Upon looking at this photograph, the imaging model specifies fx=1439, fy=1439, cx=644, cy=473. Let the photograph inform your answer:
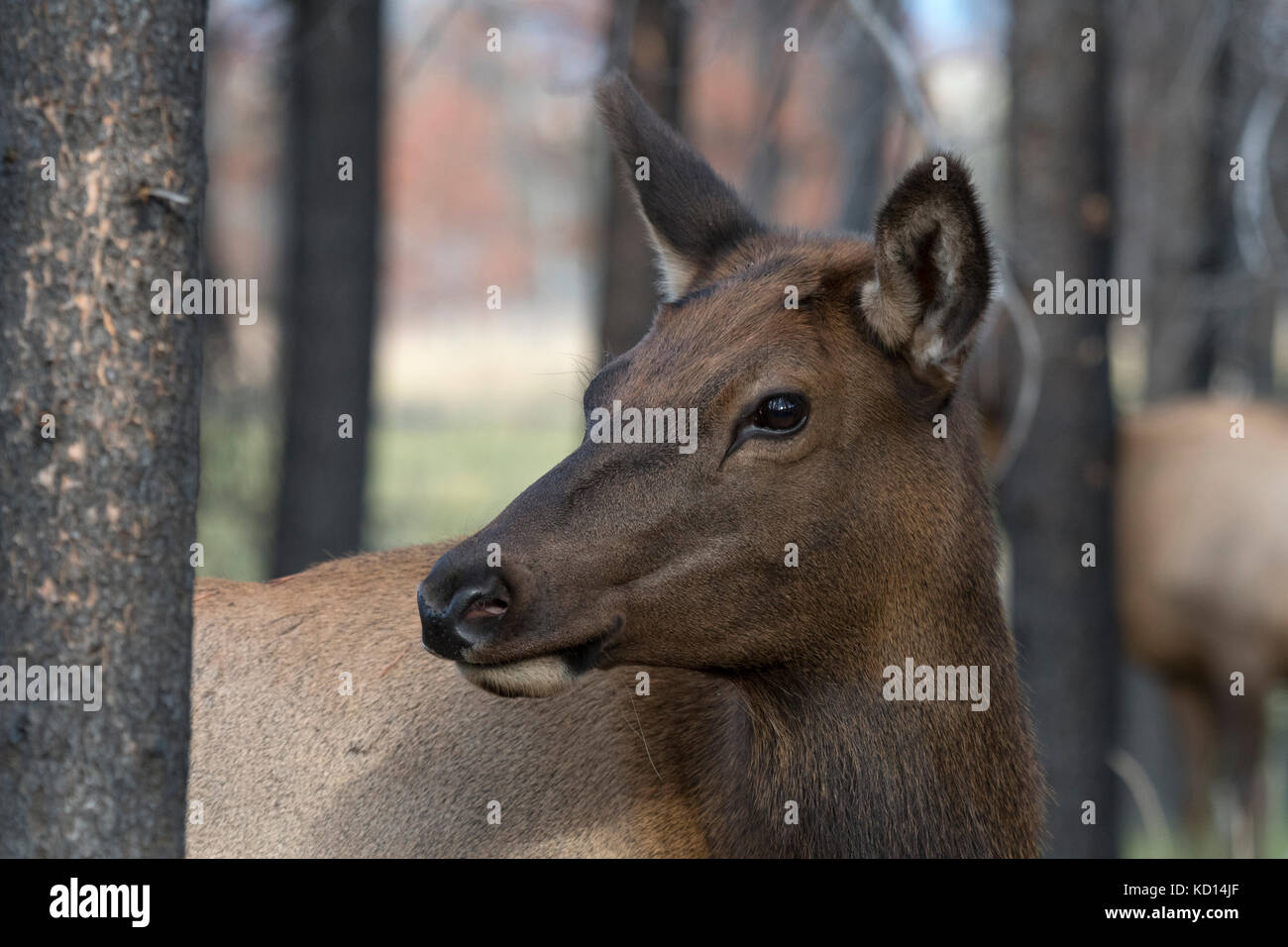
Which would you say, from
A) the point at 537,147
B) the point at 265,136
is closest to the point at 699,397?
the point at 265,136

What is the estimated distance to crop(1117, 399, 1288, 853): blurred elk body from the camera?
993 cm

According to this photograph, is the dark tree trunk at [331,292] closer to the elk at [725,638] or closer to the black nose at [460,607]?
the elk at [725,638]

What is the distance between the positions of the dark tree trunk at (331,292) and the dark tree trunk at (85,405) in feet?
23.7

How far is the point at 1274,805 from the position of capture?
13.0 metres

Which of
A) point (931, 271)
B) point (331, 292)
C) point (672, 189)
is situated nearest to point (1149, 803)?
point (331, 292)

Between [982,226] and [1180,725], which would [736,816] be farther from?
[1180,725]

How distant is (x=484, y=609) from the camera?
3.42 m

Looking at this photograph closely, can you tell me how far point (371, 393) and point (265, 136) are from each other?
11312mm

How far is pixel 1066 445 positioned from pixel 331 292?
18.1ft

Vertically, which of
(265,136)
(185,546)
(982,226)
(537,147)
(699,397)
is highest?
(537,147)

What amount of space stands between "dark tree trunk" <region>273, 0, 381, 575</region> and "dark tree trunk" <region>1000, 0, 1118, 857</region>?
193 inches

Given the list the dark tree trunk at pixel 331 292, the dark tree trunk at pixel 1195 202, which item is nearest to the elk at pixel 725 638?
the dark tree trunk at pixel 331 292

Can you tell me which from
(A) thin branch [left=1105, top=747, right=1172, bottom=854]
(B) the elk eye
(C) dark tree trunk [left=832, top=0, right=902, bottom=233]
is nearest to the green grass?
(B) the elk eye

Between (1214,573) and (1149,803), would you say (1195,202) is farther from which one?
(1149,803)
